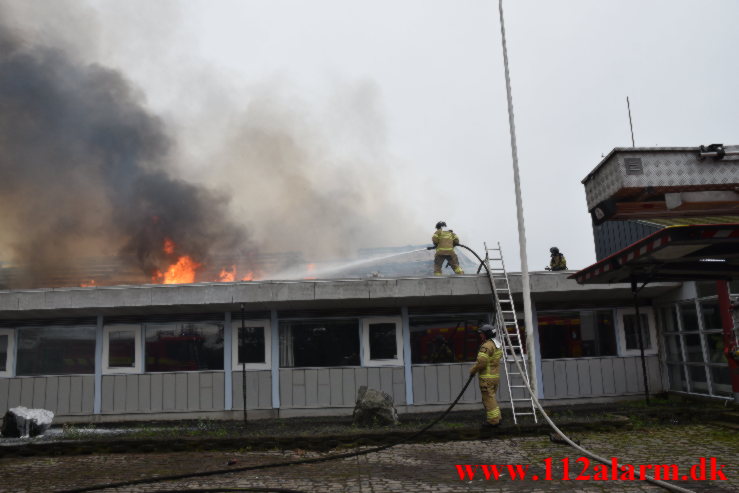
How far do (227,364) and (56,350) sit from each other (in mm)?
4010

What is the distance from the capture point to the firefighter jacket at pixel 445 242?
14461 mm

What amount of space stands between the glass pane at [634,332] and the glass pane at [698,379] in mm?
1090

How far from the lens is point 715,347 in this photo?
465 inches

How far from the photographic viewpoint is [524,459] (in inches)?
312

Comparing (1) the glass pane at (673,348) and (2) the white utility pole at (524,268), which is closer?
(2) the white utility pole at (524,268)

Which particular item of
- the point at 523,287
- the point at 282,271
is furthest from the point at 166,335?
the point at 282,271

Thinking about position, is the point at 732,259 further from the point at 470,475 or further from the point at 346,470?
the point at 346,470

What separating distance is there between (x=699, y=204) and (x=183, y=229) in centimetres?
2229

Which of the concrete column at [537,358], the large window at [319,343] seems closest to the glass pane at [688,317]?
the concrete column at [537,358]

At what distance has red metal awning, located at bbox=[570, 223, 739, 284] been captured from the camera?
6551 mm

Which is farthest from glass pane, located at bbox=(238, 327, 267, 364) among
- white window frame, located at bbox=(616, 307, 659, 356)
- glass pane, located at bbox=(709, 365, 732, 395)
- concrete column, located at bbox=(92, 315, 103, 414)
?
glass pane, located at bbox=(709, 365, 732, 395)

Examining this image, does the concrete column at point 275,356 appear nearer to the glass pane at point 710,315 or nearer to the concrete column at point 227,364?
the concrete column at point 227,364

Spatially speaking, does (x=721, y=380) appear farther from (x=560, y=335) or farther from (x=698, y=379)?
(x=560, y=335)

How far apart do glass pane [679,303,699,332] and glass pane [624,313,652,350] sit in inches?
38.5
